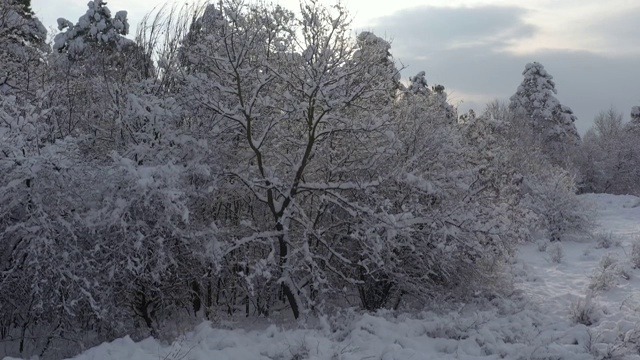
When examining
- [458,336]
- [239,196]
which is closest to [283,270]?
[239,196]

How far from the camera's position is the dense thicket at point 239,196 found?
774 centimetres

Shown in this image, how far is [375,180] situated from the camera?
363 inches

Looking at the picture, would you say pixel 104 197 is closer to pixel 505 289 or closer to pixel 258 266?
pixel 258 266

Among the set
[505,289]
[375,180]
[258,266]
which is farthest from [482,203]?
[258,266]

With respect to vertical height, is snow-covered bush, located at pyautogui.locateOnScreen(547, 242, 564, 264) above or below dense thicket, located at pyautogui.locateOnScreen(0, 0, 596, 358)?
below

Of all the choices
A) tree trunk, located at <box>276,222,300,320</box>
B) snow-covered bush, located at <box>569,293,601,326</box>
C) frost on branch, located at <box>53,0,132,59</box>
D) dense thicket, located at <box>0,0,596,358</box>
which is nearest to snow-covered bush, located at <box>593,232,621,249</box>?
dense thicket, located at <box>0,0,596,358</box>

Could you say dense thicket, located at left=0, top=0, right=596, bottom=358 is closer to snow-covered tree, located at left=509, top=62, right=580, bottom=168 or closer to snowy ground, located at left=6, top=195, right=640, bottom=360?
snowy ground, located at left=6, top=195, right=640, bottom=360

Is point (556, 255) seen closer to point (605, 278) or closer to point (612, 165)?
point (605, 278)

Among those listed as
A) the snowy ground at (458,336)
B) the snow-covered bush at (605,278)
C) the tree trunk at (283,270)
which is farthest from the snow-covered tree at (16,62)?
the snow-covered bush at (605,278)

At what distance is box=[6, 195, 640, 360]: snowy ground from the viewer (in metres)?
6.66

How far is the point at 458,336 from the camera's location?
24.8 feet

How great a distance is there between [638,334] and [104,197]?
7.61 metres

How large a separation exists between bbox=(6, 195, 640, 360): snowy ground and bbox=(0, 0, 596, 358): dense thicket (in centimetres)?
89

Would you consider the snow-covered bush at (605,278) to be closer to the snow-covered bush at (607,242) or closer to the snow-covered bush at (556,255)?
the snow-covered bush at (556,255)
